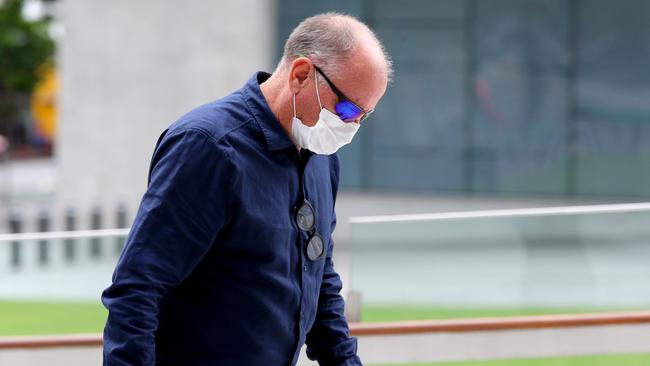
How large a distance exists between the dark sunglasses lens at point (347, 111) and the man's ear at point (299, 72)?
→ 10cm

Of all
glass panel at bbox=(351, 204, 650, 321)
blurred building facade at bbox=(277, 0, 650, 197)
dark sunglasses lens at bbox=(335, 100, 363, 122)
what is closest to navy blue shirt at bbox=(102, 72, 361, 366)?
dark sunglasses lens at bbox=(335, 100, 363, 122)

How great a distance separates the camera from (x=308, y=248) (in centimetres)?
269

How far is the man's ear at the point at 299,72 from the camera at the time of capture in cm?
254

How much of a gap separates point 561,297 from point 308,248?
11.5 feet

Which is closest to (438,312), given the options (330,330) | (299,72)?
(330,330)

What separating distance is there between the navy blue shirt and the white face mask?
0.04m

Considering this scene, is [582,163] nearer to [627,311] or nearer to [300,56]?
[627,311]

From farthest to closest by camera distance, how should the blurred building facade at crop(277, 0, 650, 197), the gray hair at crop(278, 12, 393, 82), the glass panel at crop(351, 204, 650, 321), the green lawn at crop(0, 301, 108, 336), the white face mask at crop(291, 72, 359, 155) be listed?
the blurred building facade at crop(277, 0, 650, 197)
the glass panel at crop(351, 204, 650, 321)
the green lawn at crop(0, 301, 108, 336)
the white face mask at crop(291, 72, 359, 155)
the gray hair at crop(278, 12, 393, 82)

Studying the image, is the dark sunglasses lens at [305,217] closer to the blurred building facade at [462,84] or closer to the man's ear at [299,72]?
the man's ear at [299,72]

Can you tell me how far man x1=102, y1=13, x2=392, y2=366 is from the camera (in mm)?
2404

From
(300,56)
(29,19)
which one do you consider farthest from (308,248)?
(29,19)

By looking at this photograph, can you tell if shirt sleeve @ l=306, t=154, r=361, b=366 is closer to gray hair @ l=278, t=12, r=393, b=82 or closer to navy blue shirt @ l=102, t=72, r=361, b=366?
navy blue shirt @ l=102, t=72, r=361, b=366

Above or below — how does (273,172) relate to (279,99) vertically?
below

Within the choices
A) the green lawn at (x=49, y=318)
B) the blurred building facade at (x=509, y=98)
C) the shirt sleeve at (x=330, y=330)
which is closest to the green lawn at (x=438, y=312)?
the green lawn at (x=49, y=318)
